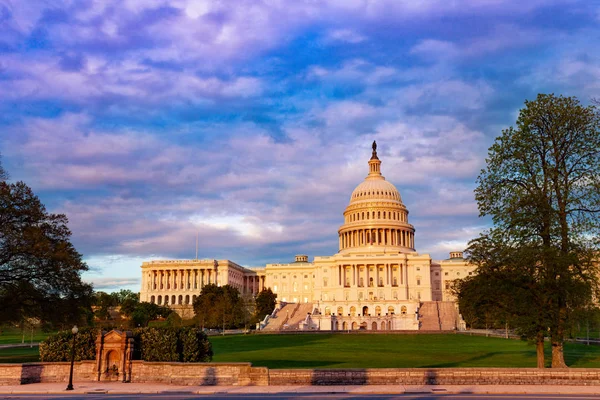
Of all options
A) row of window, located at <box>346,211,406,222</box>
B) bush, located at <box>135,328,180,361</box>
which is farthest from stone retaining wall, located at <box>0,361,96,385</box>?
row of window, located at <box>346,211,406,222</box>

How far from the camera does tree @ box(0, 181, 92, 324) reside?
46.2 m

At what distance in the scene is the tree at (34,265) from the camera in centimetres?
4616

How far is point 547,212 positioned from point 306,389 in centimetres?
1797

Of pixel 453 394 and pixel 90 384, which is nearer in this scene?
pixel 453 394

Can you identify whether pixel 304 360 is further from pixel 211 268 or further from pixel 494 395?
pixel 211 268

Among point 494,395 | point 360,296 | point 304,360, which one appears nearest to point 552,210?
point 494,395

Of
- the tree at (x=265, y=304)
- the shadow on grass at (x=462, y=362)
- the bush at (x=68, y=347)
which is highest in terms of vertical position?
the tree at (x=265, y=304)

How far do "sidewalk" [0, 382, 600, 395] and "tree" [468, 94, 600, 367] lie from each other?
24.6 feet

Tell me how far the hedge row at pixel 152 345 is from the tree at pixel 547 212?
17.7m

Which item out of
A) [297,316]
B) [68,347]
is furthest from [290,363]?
[297,316]

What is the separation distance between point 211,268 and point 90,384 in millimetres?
135896

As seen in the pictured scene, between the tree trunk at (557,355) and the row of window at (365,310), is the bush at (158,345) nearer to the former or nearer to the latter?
the tree trunk at (557,355)

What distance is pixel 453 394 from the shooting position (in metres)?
27.9

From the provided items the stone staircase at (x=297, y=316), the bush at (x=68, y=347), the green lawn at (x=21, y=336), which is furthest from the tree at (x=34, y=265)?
the stone staircase at (x=297, y=316)
